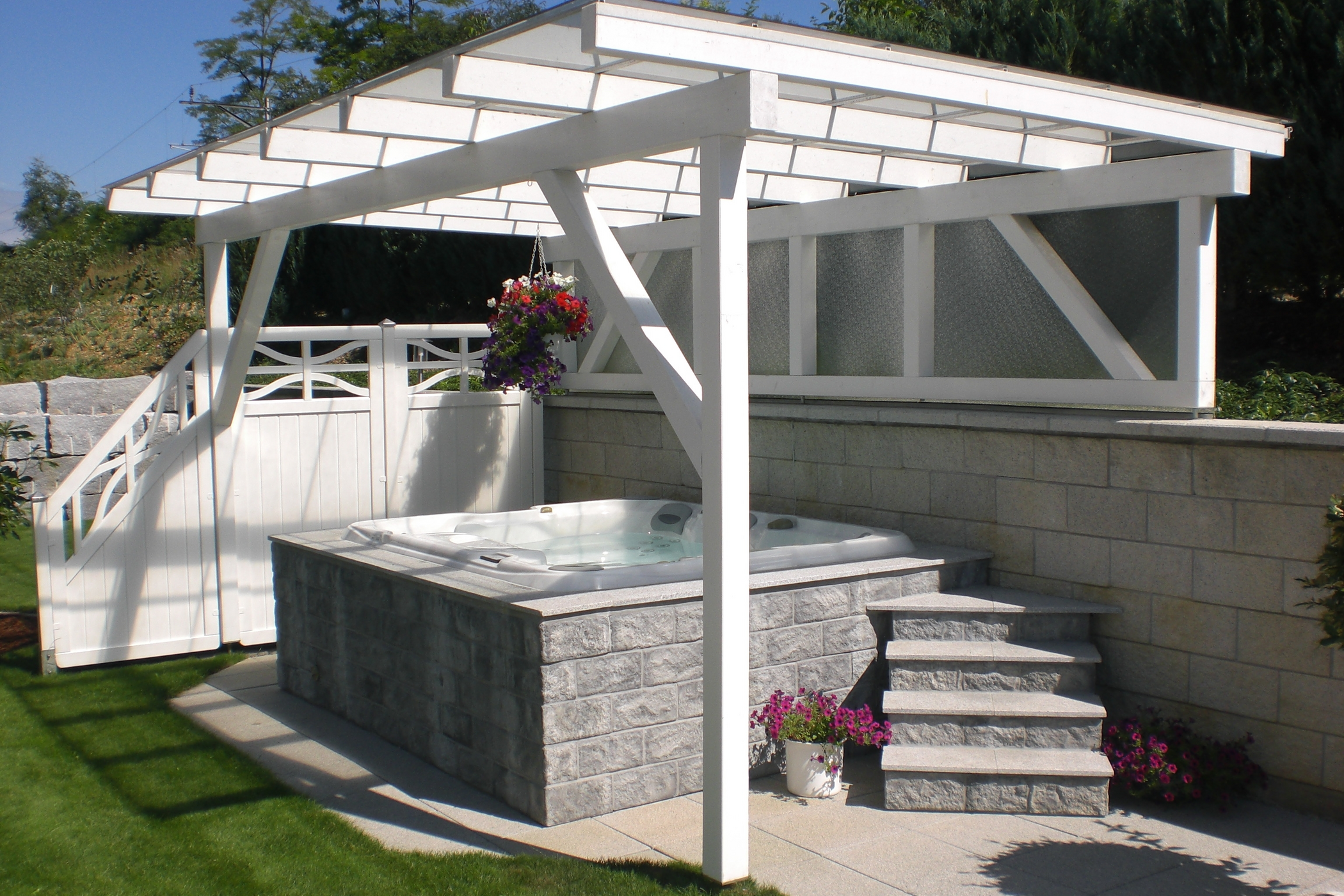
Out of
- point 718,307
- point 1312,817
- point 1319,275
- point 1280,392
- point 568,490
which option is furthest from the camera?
point 568,490

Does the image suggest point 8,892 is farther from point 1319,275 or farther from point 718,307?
point 1319,275

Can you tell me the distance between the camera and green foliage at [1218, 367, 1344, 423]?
5.54m

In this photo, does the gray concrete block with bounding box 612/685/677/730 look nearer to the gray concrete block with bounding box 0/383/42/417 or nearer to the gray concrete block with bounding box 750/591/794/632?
the gray concrete block with bounding box 750/591/794/632

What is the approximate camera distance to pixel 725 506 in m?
3.41

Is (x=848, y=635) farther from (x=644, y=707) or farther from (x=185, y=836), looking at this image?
(x=185, y=836)

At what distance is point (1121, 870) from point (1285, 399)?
10.1 ft

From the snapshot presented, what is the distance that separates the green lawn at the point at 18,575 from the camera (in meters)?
7.67

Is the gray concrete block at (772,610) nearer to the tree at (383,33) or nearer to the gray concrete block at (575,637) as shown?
the gray concrete block at (575,637)

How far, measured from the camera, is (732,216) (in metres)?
3.35

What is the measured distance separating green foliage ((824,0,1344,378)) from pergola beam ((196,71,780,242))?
4.80 metres

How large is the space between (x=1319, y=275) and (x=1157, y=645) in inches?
156

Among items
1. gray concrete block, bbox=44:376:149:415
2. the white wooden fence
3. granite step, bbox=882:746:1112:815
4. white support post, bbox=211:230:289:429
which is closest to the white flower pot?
granite step, bbox=882:746:1112:815

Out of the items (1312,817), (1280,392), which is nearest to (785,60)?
(1312,817)

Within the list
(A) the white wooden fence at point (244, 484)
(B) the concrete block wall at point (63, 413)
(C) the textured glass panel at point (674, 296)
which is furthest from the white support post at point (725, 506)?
(B) the concrete block wall at point (63, 413)
